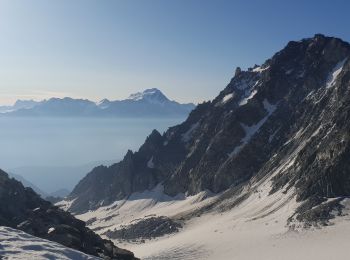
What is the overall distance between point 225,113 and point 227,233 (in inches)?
2935

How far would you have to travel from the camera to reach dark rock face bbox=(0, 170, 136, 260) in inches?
1821

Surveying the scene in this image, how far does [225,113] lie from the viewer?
155 metres

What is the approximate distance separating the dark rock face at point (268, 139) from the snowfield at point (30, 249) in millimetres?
48376

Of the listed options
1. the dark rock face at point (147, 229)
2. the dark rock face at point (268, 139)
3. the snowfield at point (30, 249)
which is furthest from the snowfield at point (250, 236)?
the snowfield at point (30, 249)

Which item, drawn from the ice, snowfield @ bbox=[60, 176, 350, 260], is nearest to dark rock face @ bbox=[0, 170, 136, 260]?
snowfield @ bbox=[60, 176, 350, 260]

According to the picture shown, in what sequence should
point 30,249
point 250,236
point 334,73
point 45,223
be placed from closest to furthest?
point 30,249 < point 45,223 < point 250,236 < point 334,73

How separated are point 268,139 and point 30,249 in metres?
99.0

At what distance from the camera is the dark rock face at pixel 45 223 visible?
4625 centimetres

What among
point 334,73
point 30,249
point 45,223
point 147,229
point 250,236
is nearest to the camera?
point 30,249

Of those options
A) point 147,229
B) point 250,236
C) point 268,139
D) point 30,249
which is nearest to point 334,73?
point 268,139

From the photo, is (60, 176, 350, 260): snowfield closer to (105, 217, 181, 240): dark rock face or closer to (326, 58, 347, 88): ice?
(105, 217, 181, 240): dark rock face

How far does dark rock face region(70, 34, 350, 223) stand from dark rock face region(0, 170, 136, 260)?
37.3 m

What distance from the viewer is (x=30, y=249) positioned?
35531mm

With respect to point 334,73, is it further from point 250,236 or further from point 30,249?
point 30,249
